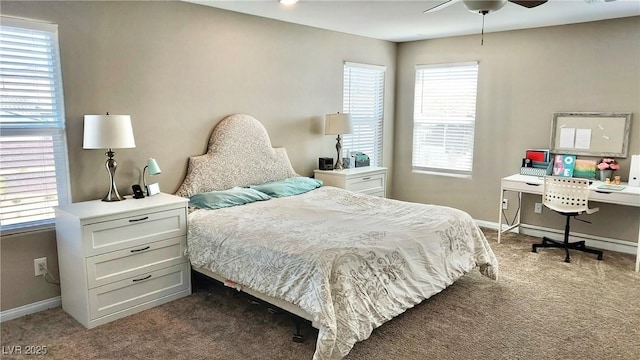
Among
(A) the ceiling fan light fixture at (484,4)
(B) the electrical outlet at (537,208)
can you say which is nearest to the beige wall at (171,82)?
(A) the ceiling fan light fixture at (484,4)

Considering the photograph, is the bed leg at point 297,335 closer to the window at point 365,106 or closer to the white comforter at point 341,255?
the white comforter at point 341,255

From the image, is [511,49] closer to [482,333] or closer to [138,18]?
[482,333]

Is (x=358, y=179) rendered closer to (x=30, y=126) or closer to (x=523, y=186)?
(x=523, y=186)

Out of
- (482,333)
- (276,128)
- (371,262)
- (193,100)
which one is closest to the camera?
(371,262)

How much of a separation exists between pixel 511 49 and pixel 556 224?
206 centimetres

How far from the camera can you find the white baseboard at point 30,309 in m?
3.02

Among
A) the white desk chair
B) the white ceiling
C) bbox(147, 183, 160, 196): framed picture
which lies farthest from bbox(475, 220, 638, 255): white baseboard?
bbox(147, 183, 160, 196): framed picture

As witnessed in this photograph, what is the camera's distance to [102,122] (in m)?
3.08

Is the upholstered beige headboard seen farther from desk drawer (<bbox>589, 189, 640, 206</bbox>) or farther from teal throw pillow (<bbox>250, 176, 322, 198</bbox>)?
desk drawer (<bbox>589, 189, 640, 206</bbox>)

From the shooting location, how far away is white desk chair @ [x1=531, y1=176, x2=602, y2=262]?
4.13m

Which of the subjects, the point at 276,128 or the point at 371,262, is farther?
the point at 276,128

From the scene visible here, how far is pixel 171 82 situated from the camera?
377 cm

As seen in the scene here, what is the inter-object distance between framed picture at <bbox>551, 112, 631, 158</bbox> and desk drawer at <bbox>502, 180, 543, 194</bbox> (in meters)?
0.63

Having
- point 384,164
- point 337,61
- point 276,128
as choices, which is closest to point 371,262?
point 276,128
